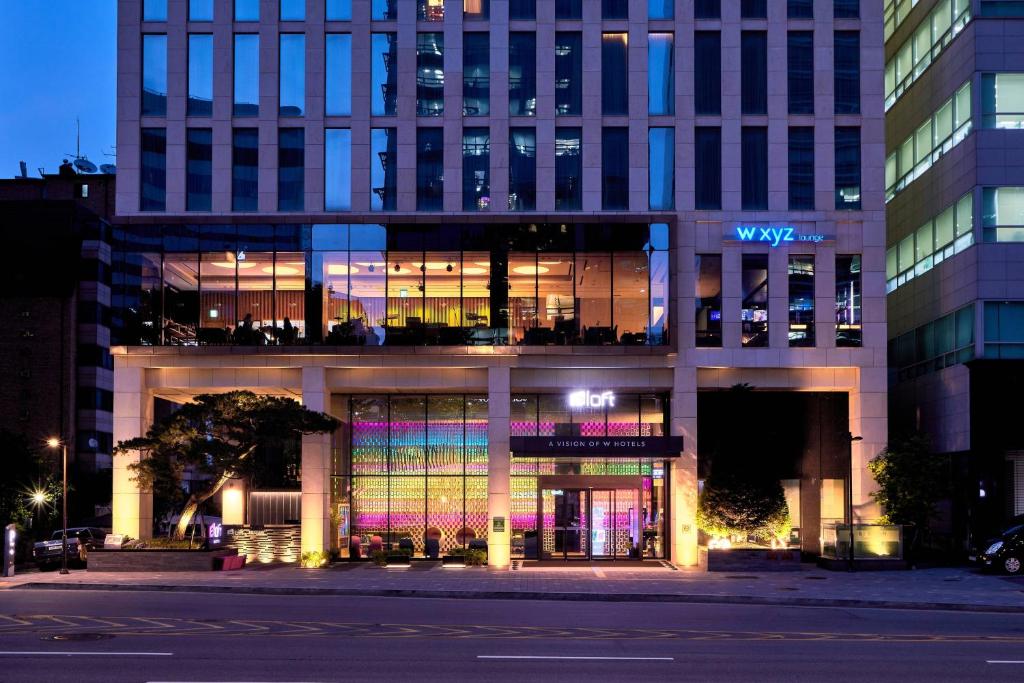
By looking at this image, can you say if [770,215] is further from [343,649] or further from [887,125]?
[343,649]

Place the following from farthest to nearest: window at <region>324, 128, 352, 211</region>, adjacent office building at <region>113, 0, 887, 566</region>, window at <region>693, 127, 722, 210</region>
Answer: window at <region>324, 128, 352, 211</region>, window at <region>693, 127, 722, 210</region>, adjacent office building at <region>113, 0, 887, 566</region>

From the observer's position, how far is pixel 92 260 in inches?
3467

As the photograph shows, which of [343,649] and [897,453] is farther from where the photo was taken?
[897,453]

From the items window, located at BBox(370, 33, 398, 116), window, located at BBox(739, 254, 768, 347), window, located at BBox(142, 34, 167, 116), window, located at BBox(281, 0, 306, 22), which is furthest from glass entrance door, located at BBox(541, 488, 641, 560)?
window, located at BBox(142, 34, 167, 116)

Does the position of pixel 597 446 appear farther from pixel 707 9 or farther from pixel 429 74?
pixel 707 9

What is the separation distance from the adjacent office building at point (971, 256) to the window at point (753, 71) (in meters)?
7.43

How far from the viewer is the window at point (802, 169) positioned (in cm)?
4409

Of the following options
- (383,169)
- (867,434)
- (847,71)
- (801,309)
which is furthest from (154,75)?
(867,434)

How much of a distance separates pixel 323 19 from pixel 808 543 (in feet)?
90.7

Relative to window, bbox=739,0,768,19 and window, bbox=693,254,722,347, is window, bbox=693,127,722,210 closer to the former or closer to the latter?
window, bbox=693,254,722,347

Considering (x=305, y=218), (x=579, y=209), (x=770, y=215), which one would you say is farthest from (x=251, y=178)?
(x=770, y=215)

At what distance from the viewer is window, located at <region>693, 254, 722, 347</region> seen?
43.9m

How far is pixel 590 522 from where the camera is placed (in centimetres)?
4566

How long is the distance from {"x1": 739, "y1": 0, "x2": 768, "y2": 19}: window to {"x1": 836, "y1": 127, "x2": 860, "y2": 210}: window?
532cm
